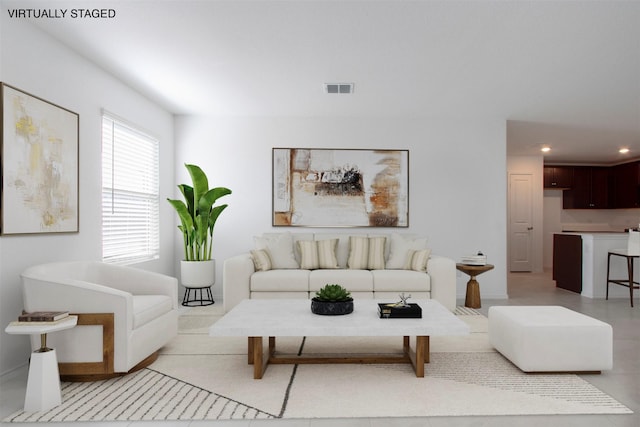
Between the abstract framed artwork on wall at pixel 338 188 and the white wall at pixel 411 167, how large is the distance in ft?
0.40

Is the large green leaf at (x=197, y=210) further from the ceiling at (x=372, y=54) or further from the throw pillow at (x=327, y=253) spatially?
the throw pillow at (x=327, y=253)

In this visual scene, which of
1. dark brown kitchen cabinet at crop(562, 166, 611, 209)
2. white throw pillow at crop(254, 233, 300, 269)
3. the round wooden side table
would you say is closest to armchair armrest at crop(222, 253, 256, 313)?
white throw pillow at crop(254, 233, 300, 269)

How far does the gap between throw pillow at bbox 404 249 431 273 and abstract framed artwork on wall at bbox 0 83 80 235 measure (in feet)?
11.8

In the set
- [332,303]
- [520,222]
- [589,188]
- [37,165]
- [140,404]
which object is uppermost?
[589,188]

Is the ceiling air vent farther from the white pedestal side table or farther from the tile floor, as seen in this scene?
the white pedestal side table

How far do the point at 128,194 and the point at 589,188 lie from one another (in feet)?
32.5

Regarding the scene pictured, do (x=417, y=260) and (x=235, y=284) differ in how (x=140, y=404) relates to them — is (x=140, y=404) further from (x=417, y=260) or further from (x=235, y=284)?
(x=417, y=260)

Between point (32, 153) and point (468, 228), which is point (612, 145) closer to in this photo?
point (468, 228)

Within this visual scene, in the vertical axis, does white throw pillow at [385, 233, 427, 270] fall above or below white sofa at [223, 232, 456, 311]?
above

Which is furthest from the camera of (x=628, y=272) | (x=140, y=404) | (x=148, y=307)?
(x=628, y=272)

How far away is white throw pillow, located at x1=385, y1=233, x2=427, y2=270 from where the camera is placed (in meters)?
5.22

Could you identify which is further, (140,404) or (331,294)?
(331,294)

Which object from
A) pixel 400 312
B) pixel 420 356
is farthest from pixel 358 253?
pixel 420 356

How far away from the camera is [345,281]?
15.7 ft
